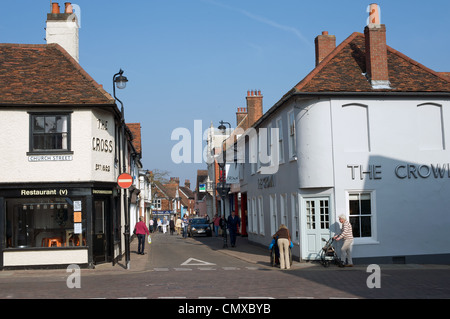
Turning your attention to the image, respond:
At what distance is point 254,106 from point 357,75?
87.2ft

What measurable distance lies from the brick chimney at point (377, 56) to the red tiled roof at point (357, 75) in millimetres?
300

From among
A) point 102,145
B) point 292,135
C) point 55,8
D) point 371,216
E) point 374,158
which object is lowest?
point 371,216

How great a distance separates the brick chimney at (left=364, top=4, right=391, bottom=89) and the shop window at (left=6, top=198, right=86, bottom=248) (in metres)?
12.2

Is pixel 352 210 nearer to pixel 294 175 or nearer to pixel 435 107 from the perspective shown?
pixel 294 175

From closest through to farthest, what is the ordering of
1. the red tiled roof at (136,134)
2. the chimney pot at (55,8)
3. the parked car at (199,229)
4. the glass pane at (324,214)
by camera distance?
the glass pane at (324,214) < the chimney pot at (55,8) < the red tiled roof at (136,134) < the parked car at (199,229)

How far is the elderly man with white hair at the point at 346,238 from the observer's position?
19.7 m

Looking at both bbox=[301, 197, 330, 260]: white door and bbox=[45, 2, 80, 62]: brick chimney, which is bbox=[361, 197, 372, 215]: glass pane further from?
bbox=[45, 2, 80, 62]: brick chimney

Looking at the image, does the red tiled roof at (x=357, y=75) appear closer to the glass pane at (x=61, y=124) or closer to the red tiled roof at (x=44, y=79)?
the red tiled roof at (x=44, y=79)

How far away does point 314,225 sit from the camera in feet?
71.3

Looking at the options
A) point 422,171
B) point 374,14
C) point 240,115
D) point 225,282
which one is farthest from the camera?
point 240,115

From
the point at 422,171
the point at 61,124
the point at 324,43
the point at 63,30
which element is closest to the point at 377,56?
the point at 422,171

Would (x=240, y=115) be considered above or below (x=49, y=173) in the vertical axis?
above

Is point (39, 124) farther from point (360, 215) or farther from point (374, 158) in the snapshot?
point (374, 158)

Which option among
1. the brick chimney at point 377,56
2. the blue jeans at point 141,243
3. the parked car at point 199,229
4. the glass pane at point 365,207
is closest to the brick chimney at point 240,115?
the parked car at point 199,229
